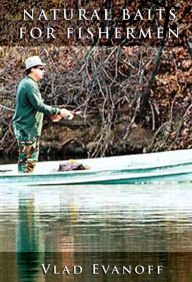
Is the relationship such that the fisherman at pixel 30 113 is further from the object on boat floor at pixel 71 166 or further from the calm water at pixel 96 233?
the calm water at pixel 96 233

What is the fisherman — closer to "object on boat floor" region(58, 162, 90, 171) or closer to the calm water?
"object on boat floor" region(58, 162, 90, 171)

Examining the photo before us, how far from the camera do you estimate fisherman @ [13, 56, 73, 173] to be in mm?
15391

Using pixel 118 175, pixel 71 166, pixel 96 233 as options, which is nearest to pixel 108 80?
pixel 71 166

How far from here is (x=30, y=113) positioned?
51.0 feet

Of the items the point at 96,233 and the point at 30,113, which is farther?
the point at 30,113

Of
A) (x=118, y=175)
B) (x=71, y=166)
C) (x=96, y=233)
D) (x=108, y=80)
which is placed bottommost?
(x=96, y=233)

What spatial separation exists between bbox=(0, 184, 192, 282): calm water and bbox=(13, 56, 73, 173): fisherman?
2.86ft

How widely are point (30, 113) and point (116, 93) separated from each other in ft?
16.4

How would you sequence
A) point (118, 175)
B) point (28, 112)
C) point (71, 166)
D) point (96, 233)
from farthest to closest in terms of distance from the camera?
point (71, 166), point (118, 175), point (28, 112), point (96, 233)

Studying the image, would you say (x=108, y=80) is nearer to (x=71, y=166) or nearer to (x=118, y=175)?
(x=71, y=166)

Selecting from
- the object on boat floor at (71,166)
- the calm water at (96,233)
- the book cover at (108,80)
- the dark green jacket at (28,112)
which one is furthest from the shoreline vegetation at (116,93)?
the calm water at (96,233)

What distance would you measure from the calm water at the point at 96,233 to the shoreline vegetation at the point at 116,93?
5209 millimetres

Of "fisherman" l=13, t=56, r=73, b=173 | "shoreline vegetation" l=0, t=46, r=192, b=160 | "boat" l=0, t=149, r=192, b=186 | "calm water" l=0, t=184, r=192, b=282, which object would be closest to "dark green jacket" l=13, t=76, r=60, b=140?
"fisherman" l=13, t=56, r=73, b=173

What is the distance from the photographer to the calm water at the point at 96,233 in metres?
9.51
